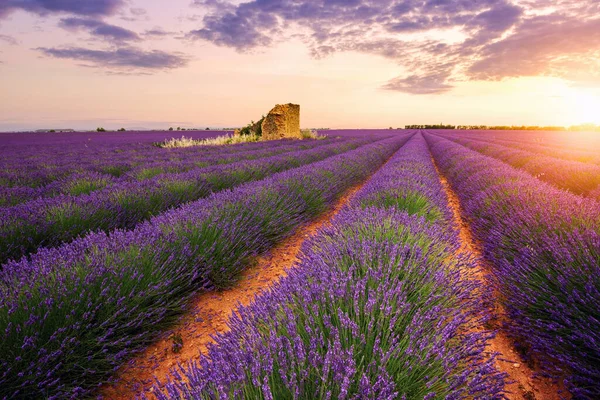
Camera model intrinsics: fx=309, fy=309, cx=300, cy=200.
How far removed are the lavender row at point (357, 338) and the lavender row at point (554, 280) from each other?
1.22ft

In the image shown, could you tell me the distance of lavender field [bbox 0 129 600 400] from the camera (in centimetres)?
A: 108

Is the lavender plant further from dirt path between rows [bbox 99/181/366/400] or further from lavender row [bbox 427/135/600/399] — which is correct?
dirt path between rows [bbox 99/181/366/400]

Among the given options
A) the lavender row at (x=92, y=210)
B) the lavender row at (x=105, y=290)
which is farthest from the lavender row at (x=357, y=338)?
the lavender row at (x=92, y=210)

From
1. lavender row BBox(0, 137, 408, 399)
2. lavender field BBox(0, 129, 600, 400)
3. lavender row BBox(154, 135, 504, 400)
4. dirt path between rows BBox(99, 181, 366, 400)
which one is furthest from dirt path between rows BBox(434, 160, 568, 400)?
lavender row BBox(0, 137, 408, 399)

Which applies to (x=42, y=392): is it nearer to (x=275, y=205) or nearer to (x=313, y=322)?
(x=313, y=322)

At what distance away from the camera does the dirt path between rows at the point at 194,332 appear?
1.79 metres

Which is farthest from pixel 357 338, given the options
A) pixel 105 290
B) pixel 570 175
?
pixel 570 175

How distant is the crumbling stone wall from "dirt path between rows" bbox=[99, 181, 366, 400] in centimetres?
1728

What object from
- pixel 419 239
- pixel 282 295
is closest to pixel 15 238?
pixel 282 295

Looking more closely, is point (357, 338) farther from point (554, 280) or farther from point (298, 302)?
point (554, 280)

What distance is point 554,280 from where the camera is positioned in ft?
6.57

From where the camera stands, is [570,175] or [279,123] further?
[279,123]

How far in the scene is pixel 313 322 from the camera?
1.20m

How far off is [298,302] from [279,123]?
19.3 metres
